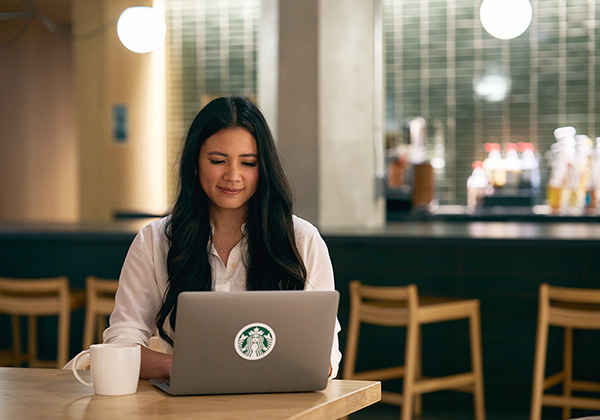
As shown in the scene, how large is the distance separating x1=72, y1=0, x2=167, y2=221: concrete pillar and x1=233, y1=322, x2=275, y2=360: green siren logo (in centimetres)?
559

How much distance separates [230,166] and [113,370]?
63 centimetres

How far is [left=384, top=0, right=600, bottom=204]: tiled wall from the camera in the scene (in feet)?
21.7

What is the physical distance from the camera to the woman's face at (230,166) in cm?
191

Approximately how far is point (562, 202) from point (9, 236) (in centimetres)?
391

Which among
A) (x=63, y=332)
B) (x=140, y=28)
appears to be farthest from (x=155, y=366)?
(x=140, y=28)

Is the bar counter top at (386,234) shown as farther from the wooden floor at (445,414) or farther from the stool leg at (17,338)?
the wooden floor at (445,414)

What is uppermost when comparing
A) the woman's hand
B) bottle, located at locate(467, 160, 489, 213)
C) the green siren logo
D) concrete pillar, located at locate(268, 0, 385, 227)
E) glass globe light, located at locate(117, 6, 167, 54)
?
glass globe light, located at locate(117, 6, 167, 54)

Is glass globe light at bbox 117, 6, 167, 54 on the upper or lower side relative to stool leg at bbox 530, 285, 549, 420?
upper

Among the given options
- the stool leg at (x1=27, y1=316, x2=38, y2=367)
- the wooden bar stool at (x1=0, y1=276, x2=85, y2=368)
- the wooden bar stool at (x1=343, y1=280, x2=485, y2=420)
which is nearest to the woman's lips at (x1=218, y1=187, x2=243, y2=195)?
the wooden bar stool at (x1=343, y1=280, x2=485, y2=420)

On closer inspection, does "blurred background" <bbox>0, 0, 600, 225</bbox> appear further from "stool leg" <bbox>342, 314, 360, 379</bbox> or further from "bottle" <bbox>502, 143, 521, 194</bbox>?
"stool leg" <bbox>342, 314, 360, 379</bbox>

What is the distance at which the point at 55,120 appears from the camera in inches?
358

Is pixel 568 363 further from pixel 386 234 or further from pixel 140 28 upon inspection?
pixel 140 28

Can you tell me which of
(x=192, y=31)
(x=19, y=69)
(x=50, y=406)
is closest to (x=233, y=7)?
(x=192, y=31)

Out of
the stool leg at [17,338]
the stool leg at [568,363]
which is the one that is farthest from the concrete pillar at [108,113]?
the stool leg at [568,363]
